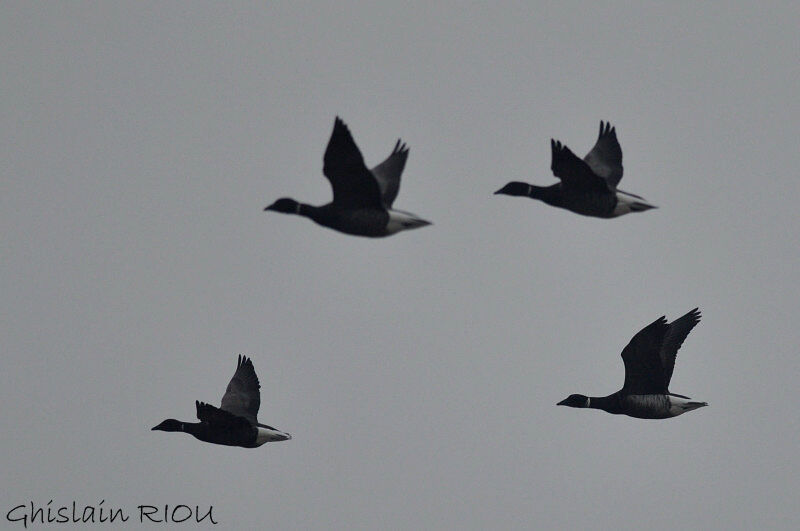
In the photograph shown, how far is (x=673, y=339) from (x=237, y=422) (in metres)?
9.78

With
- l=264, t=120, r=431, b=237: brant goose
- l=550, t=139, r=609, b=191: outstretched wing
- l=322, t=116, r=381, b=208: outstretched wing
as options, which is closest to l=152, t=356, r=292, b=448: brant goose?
l=264, t=120, r=431, b=237: brant goose

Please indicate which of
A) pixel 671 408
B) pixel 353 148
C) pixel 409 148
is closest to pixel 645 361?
pixel 671 408

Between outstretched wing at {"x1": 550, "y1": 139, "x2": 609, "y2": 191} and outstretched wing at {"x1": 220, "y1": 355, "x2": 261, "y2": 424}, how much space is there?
8897 mm

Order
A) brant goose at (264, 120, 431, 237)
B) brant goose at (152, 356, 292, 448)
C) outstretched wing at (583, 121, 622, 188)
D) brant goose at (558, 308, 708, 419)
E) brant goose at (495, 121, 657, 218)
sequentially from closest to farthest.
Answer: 1. brant goose at (264, 120, 431, 237)
2. brant goose at (495, 121, 657, 218)
3. brant goose at (152, 356, 292, 448)
4. brant goose at (558, 308, 708, 419)
5. outstretched wing at (583, 121, 622, 188)

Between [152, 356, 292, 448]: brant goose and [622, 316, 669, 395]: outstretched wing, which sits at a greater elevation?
[622, 316, 669, 395]: outstretched wing

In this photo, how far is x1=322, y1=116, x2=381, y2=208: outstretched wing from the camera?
27578mm

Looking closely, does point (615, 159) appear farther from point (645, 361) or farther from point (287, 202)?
point (287, 202)

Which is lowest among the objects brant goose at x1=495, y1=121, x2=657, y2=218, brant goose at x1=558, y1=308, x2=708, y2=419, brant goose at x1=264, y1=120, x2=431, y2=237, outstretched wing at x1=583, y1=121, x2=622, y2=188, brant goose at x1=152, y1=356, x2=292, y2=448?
brant goose at x1=152, y1=356, x2=292, y2=448

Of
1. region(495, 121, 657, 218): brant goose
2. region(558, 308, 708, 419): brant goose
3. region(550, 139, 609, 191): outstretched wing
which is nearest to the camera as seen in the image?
region(550, 139, 609, 191): outstretched wing

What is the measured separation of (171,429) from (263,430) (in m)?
2.12

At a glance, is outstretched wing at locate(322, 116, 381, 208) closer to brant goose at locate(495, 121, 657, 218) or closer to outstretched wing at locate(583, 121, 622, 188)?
brant goose at locate(495, 121, 657, 218)

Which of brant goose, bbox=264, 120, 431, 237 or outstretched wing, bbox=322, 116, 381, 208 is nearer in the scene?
outstretched wing, bbox=322, 116, 381, 208

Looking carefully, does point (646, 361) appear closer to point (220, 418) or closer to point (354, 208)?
point (354, 208)

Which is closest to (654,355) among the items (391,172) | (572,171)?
(572,171)
